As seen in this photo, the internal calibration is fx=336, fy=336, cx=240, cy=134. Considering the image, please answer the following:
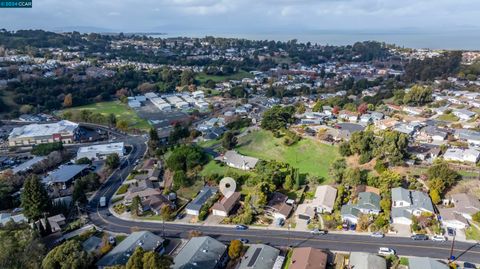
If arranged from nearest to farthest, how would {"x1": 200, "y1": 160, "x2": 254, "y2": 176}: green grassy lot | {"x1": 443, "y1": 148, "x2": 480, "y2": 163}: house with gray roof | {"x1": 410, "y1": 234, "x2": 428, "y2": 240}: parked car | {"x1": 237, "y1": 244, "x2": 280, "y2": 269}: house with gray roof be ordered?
1. {"x1": 237, "y1": 244, "x2": 280, "y2": 269}: house with gray roof
2. {"x1": 410, "y1": 234, "x2": 428, "y2": 240}: parked car
3. {"x1": 443, "y1": 148, "x2": 480, "y2": 163}: house with gray roof
4. {"x1": 200, "y1": 160, "x2": 254, "y2": 176}: green grassy lot

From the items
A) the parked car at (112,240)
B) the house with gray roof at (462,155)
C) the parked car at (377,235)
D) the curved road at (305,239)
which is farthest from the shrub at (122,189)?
the house with gray roof at (462,155)

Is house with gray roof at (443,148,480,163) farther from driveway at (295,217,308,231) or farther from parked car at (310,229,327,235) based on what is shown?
driveway at (295,217,308,231)

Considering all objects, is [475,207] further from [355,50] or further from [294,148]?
[355,50]

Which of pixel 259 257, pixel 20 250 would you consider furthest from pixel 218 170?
pixel 20 250

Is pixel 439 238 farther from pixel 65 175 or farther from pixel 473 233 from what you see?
pixel 65 175

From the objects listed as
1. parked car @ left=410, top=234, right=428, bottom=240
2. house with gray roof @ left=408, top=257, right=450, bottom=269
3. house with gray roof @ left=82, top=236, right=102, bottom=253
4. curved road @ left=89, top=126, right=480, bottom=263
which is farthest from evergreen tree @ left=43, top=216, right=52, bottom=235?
parked car @ left=410, top=234, right=428, bottom=240

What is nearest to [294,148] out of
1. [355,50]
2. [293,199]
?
[293,199]

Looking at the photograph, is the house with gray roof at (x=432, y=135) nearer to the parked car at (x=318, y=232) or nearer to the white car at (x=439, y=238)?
the white car at (x=439, y=238)
